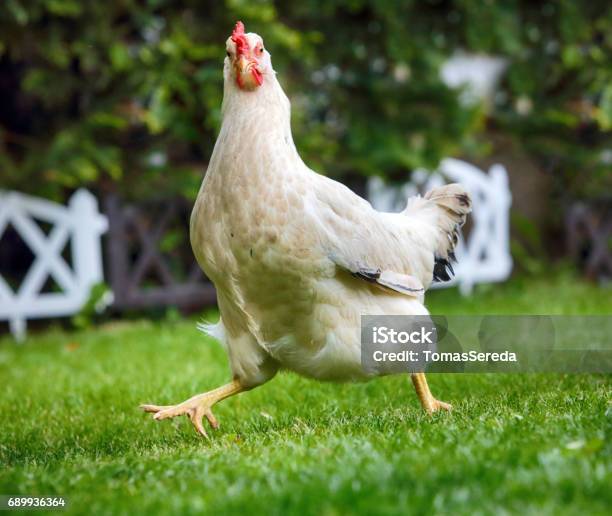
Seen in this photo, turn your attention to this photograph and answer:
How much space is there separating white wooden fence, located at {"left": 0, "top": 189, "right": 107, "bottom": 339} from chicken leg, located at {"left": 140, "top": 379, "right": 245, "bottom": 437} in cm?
504

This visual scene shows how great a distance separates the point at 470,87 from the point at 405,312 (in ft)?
22.5

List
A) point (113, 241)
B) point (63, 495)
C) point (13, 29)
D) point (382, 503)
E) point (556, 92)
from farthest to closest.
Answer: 1. point (556, 92)
2. point (113, 241)
3. point (13, 29)
4. point (63, 495)
5. point (382, 503)

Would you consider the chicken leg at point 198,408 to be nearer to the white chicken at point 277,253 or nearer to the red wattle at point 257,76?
the white chicken at point 277,253

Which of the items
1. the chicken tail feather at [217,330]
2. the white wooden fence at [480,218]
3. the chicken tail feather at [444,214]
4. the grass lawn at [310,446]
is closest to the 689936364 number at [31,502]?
the grass lawn at [310,446]

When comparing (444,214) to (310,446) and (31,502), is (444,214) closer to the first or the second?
(310,446)

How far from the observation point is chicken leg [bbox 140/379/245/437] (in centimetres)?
398

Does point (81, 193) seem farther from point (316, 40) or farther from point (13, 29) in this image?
point (316, 40)

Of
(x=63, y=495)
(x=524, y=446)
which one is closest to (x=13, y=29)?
(x=63, y=495)

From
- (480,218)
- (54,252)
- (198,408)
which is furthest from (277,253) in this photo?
(480,218)

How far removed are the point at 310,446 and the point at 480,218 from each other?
27.3 feet

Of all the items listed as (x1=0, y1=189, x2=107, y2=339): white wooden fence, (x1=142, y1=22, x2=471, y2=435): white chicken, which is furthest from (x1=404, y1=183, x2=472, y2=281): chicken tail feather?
(x1=0, y1=189, x2=107, y2=339): white wooden fence

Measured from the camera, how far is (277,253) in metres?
3.65

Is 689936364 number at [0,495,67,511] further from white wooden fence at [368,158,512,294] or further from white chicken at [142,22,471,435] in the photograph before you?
white wooden fence at [368,158,512,294]

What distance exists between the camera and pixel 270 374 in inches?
162
